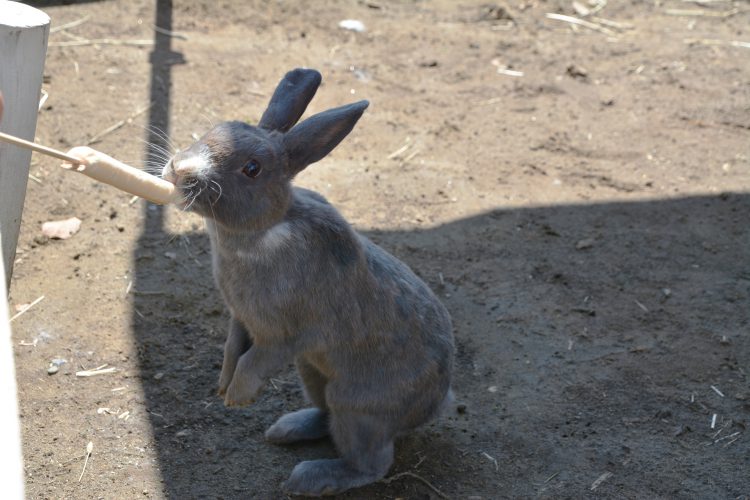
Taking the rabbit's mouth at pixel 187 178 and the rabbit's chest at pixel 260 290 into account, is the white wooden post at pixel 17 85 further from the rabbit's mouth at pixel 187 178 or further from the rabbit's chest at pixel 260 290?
the rabbit's chest at pixel 260 290

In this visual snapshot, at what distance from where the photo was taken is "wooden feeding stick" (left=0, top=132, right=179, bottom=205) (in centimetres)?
287

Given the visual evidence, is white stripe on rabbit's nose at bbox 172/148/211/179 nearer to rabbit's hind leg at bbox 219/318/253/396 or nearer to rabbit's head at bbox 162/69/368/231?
rabbit's head at bbox 162/69/368/231

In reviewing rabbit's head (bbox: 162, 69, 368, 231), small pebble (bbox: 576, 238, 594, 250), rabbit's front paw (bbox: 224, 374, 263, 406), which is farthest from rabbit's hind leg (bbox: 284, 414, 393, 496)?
small pebble (bbox: 576, 238, 594, 250)

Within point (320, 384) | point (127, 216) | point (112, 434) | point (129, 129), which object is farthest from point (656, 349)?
point (129, 129)

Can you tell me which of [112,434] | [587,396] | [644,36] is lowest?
[112,434]

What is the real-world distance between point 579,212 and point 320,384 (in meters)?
2.61

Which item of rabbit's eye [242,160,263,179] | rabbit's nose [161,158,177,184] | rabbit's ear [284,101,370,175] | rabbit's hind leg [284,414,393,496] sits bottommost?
rabbit's hind leg [284,414,393,496]

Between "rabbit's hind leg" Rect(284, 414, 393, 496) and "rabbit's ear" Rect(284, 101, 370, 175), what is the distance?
1.12 meters

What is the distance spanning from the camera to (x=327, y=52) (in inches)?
311

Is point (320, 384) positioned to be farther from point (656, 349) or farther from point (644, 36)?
point (644, 36)

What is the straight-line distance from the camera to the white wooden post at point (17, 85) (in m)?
4.33

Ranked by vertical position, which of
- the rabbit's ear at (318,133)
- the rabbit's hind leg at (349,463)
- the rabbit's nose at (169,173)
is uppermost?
the rabbit's ear at (318,133)

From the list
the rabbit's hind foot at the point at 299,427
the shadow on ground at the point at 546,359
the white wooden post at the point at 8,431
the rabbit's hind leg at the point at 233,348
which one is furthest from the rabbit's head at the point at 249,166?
the white wooden post at the point at 8,431

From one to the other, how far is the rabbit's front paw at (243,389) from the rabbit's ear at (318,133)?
2.83ft
